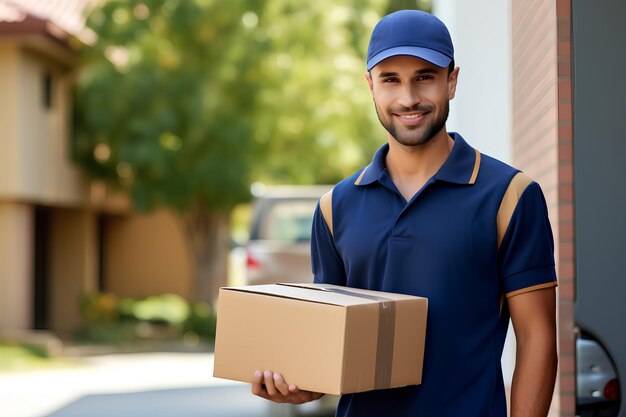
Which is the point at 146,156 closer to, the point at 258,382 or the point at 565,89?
the point at 565,89

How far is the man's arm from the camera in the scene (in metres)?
2.81

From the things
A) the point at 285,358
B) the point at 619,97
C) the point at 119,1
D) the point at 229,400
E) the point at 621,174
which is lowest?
the point at 229,400

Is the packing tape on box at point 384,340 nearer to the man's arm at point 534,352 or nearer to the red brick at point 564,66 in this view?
Result: the man's arm at point 534,352

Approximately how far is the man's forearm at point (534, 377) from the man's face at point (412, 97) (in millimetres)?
592

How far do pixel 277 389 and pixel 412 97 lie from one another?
804mm

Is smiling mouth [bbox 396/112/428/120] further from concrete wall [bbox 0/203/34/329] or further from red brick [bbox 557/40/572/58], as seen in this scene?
concrete wall [bbox 0/203/34/329]

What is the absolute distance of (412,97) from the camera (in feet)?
9.42

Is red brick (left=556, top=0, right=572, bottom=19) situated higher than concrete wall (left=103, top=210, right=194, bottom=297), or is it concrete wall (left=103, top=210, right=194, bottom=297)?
red brick (left=556, top=0, right=572, bottom=19)

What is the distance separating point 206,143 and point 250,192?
125cm

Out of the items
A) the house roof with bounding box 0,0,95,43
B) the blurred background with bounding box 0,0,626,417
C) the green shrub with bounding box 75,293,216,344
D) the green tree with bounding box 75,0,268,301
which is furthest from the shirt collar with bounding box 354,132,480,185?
the green shrub with bounding box 75,293,216,344

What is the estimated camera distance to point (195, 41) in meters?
21.9

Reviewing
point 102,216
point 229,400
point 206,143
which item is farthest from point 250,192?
point 229,400

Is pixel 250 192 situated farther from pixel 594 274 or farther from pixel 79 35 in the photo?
pixel 594 274

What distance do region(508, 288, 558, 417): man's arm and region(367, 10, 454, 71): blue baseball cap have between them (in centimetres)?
63
